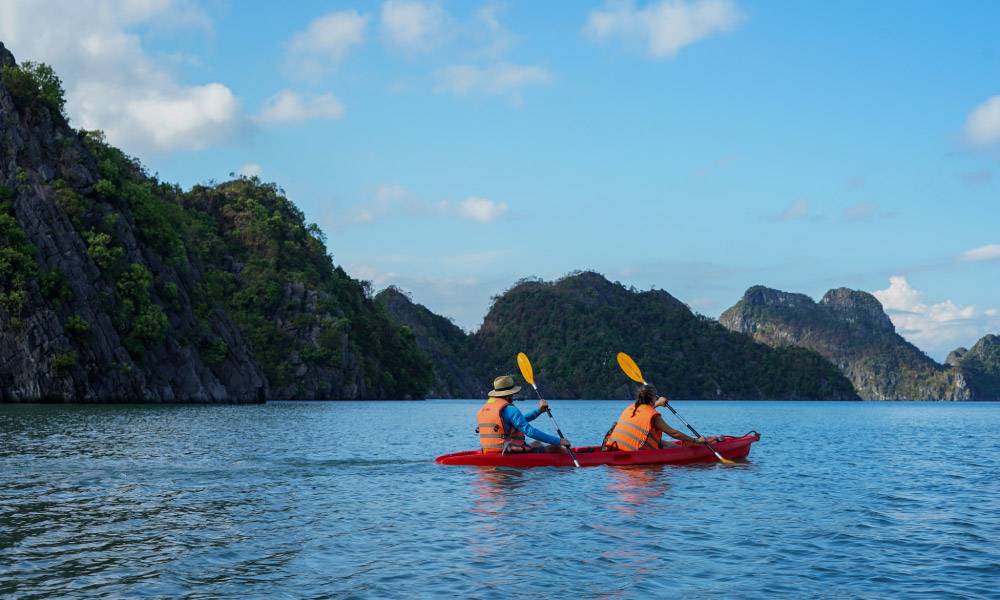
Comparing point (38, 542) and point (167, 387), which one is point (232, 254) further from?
point (38, 542)

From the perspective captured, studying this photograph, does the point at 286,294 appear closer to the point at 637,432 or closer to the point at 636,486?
the point at 637,432

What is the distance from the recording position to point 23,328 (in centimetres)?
5653

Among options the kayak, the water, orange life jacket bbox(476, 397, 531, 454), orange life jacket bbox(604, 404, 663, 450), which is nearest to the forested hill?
the water

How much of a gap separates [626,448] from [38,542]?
14733 millimetres

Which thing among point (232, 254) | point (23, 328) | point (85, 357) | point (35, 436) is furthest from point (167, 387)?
point (232, 254)

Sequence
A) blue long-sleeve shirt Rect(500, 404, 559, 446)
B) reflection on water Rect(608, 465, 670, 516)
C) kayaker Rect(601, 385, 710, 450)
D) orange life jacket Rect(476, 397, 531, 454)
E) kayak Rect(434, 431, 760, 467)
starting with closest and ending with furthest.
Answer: reflection on water Rect(608, 465, 670, 516), blue long-sleeve shirt Rect(500, 404, 559, 446), orange life jacket Rect(476, 397, 531, 454), kayak Rect(434, 431, 760, 467), kayaker Rect(601, 385, 710, 450)

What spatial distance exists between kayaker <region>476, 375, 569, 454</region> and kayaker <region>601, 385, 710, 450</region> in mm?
1656

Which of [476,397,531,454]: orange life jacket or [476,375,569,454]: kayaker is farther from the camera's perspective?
[476,397,531,454]: orange life jacket

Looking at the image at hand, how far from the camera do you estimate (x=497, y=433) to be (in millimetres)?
21656

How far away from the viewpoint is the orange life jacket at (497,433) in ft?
70.7

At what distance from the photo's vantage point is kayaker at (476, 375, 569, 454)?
21.3m

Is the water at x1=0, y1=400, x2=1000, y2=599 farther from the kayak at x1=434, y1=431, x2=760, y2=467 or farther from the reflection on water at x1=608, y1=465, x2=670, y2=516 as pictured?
the kayak at x1=434, y1=431, x2=760, y2=467

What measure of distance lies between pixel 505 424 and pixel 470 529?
771 centimetres

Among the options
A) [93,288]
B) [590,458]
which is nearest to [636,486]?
[590,458]
